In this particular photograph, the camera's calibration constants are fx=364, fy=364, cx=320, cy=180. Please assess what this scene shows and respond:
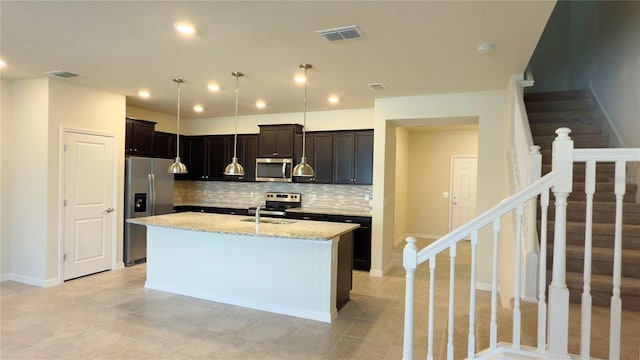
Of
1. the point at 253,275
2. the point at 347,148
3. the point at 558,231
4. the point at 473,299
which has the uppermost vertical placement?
the point at 347,148

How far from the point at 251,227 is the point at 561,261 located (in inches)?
114

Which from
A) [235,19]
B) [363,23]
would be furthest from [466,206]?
[235,19]

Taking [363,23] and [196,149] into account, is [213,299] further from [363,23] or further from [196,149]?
[196,149]

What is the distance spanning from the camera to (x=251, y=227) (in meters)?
3.92

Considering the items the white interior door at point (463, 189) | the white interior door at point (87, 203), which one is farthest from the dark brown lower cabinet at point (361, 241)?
the white interior door at point (463, 189)

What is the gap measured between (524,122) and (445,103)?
1734mm

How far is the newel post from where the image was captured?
A: 5.76 ft

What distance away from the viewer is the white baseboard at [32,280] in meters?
4.63

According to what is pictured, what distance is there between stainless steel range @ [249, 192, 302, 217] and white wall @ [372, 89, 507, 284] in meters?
1.78

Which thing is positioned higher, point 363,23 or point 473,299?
point 363,23

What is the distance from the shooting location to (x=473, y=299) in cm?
191

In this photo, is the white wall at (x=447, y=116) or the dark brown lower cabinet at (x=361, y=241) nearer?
the white wall at (x=447, y=116)

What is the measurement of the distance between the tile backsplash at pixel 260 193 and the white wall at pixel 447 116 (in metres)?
0.83

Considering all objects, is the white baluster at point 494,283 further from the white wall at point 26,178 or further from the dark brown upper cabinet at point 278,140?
the white wall at point 26,178
